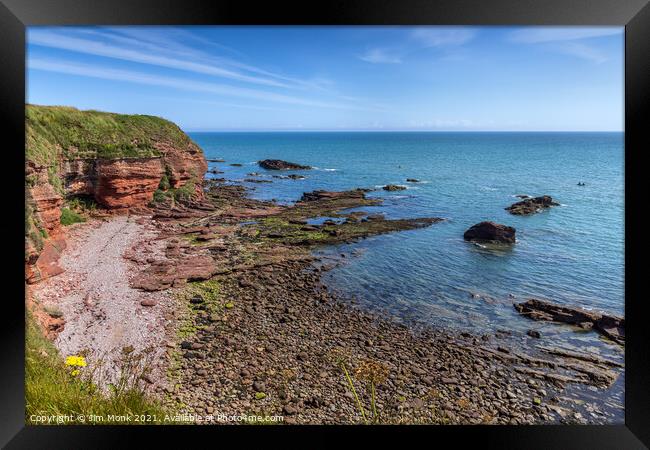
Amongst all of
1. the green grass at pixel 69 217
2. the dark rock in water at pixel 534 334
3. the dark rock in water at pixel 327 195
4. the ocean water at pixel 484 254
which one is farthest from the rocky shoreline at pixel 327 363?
the dark rock in water at pixel 327 195

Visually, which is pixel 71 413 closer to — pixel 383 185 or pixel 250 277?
pixel 250 277

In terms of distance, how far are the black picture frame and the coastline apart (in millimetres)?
1694

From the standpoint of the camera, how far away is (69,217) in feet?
32.9

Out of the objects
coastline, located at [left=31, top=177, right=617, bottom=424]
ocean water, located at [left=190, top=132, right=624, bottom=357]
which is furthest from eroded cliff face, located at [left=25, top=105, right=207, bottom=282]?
ocean water, located at [left=190, top=132, right=624, bottom=357]

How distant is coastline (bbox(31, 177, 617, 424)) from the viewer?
5121 millimetres

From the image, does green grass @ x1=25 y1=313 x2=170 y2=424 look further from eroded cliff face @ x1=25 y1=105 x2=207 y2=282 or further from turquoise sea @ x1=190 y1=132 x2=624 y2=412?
turquoise sea @ x1=190 y1=132 x2=624 y2=412

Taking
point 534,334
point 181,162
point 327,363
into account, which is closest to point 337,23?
point 327,363

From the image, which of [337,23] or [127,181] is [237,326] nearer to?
[337,23]

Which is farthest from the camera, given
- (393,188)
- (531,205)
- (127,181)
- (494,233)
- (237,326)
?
(393,188)

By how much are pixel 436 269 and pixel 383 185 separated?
32.1ft

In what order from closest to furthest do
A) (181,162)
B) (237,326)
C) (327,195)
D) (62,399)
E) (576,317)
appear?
(62,399) < (237,326) < (576,317) < (181,162) < (327,195)

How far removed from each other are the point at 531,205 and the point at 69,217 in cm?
1525

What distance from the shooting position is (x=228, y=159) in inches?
887

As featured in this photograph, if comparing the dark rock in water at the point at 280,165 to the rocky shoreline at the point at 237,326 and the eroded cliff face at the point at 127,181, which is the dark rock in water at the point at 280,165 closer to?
the eroded cliff face at the point at 127,181
